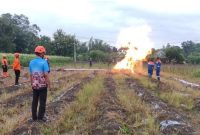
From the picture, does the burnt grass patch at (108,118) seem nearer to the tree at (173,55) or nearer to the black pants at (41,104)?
the black pants at (41,104)

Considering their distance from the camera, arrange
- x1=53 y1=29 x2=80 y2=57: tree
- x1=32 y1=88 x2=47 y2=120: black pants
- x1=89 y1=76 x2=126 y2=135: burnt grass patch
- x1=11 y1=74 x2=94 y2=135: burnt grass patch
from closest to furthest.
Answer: x1=89 y1=76 x2=126 y2=135: burnt grass patch → x1=11 y1=74 x2=94 y2=135: burnt grass patch → x1=32 y1=88 x2=47 y2=120: black pants → x1=53 y1=29 x2=80 y2=57: tree

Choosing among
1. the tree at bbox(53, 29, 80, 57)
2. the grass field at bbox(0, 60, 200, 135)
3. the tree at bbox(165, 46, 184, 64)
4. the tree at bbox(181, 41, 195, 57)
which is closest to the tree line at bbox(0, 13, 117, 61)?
the tree at bbox(53, 29, 80, 57)

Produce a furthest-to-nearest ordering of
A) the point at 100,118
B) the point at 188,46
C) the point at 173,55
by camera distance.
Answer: the point at 188,46 → the point at 173,55 → the point at 100,118

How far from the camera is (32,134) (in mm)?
9680

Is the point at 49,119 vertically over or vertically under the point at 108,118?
under

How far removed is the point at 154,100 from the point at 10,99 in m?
5.09

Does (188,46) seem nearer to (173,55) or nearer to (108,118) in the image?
(173,55)

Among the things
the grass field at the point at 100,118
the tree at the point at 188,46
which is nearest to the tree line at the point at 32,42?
the tree at the point at 188,46

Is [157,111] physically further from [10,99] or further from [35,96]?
[10,99]

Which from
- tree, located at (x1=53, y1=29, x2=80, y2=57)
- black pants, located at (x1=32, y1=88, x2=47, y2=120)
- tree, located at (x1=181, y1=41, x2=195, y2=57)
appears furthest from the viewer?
tree, located at (x1=181, y1=41, x2=195, y2=57)

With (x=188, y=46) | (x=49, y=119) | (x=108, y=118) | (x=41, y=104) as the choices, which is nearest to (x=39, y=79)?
(x=41, y=104)

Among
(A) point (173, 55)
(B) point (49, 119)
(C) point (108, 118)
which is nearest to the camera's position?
(C) point (108, 118)

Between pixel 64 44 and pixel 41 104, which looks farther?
pixel 64 44

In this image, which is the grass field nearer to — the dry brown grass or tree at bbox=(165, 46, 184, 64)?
the dry brown grass
